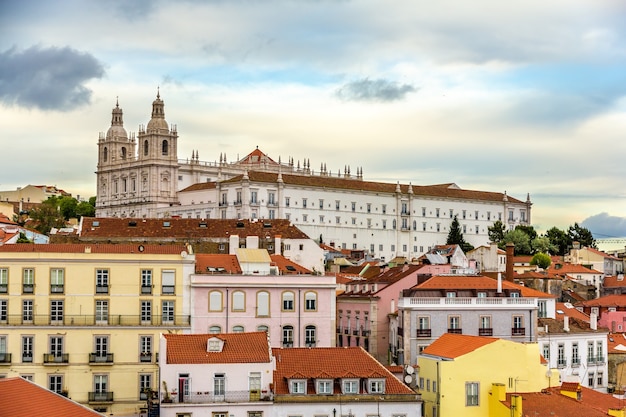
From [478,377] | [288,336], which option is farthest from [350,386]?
[288,336]

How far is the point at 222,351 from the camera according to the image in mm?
42281

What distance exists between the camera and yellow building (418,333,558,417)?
43.8 m

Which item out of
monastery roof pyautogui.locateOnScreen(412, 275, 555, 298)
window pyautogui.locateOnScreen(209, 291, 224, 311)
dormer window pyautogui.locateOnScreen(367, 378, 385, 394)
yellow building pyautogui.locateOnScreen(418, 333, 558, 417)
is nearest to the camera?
dormer window pyautogui.locateOnScreen(367, 378, 385, 394)

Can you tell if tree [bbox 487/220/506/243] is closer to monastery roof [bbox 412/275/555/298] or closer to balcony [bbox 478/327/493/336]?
monastery roof [bbox 412/275/555/298]

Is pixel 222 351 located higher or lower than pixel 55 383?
higher

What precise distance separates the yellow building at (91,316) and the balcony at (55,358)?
5cm

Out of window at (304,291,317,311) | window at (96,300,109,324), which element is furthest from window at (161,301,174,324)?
window at (304,291,317,311)

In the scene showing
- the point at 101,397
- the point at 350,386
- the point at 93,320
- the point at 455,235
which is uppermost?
the point at 455,235

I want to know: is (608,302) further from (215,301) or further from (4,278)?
(4,278)

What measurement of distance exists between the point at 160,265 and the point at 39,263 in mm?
5347

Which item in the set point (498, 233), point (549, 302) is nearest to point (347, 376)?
point (549, 302)

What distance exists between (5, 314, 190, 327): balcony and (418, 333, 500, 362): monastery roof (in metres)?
11.7

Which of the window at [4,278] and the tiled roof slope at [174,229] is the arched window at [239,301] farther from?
the tiled roof slope at [174,229]

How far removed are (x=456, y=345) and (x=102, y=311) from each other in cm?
1596
